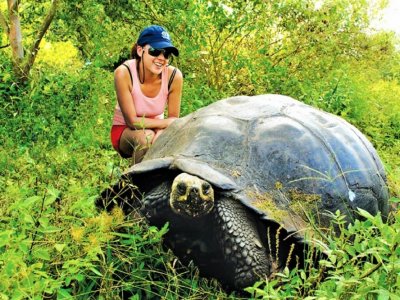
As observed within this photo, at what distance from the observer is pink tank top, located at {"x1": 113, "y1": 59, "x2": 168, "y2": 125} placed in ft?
11.0

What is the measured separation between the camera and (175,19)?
5.66 m

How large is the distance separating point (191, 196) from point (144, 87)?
52.6 inches

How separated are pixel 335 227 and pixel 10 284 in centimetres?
130

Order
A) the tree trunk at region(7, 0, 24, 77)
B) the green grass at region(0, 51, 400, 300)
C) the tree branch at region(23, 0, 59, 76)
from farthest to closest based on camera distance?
the tree trunk at region(7, 0, 24, 77)
the tree branch at region(23, 0, 59, 76)
the green grass at region(0, 51, 400, 300)

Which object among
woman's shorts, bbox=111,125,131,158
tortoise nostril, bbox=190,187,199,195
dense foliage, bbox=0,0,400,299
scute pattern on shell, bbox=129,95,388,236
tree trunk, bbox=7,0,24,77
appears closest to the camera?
dense foliage, bbox=0,0,400,299

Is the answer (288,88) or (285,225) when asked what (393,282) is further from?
(288,88)

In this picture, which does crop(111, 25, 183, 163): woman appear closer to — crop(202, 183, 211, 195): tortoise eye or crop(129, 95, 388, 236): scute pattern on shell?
crop(129, 95, 388, 236): scute pattern on shell

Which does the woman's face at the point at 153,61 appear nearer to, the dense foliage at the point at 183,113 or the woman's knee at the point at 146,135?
the woman's knee at the point at 146,135

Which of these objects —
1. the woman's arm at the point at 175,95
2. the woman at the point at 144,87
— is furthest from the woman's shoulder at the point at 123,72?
the woman's arm at the point at 175,95

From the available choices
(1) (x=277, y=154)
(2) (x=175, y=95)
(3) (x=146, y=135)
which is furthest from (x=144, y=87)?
(1) (x=277, y=154)

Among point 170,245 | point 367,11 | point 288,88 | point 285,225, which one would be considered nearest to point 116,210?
point 170,245

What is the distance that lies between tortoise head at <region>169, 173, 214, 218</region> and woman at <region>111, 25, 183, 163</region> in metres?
0.97

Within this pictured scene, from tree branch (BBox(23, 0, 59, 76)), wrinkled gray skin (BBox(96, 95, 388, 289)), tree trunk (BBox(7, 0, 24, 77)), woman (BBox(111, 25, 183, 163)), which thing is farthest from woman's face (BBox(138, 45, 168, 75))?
tree trunk (BBox(7, 0, 24, 77))

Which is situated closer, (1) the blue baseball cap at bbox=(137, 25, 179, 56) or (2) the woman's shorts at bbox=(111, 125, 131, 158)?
(1) the blue baseball cap at bbox=(137, 25, 179, 56)
